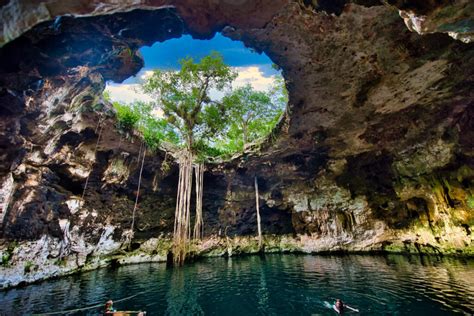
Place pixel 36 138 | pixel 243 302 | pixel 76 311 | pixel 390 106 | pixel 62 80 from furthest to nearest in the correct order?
pixel 390 106, pixel 36 138, pixel 62 80, pixel 243 302, pixel 76 311

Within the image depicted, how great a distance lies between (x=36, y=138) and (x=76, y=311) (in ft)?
21.1

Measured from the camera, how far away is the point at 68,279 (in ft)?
34.0

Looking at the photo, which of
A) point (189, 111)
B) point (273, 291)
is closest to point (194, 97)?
point (189, 111)

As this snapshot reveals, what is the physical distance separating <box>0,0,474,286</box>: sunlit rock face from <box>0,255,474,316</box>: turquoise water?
8.55 ft

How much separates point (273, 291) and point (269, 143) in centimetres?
774

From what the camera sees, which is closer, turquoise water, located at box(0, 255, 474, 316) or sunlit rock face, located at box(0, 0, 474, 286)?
sunlit rock face, located at box(0, 0, 474, 286)

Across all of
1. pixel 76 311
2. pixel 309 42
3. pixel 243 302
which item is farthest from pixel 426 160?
pixel 76 311

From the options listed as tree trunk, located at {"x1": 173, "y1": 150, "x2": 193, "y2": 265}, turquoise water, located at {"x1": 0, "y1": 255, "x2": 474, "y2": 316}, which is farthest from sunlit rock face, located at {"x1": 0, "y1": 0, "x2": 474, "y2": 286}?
turquoise water, located at {"x1": 0, "y1": 255, "x2": 474, "y2": 316}

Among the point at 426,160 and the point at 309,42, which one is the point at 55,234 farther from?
the point at 426,160

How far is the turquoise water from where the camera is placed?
5.93 metres

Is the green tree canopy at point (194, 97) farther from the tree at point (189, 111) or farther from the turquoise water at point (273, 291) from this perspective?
the turquoise water at point (273, 291)

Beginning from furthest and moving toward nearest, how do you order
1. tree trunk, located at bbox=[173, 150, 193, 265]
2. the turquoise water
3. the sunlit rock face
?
tree trunk, located at bbox=[173, 150, 193, 265] < the turquoise water < the sunlit rock face

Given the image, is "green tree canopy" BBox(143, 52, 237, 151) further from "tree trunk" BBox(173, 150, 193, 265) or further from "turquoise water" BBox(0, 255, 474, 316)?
"turquoise water" BBox(0, 255, 474, 316)

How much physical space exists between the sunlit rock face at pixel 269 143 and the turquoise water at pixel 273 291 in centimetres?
261
